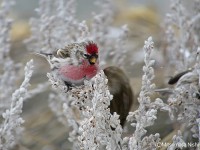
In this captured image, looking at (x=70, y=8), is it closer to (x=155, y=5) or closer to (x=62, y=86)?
(x=62, y=86)

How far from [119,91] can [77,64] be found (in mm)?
423

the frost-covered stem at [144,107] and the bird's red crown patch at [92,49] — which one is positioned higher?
the bird's red crown patch at [92,49]

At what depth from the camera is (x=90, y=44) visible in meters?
2.36

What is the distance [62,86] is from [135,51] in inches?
85.4

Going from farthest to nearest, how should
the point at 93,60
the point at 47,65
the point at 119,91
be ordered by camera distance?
1. the point at 47,65
2. the point at 119,91
3. the point at 93,60

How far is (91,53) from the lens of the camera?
7.70 ft

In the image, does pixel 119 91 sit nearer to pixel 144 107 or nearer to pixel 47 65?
pixel 144 107

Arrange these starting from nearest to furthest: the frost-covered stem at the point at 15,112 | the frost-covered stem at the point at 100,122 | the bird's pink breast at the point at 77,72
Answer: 1. the frost-covered stem at the point at 100,122
2. the frost-covered stem at the point at 15,112
3. the bird's pink breast at the point at 77,72

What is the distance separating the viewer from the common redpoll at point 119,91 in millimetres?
2682

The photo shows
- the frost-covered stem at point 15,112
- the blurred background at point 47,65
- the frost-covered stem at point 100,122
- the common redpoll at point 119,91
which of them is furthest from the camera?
the blurred background at point 47,65

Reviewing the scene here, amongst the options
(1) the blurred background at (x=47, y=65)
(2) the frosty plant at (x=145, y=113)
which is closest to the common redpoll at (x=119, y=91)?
(1) the blurred background at (x=47, y=65)

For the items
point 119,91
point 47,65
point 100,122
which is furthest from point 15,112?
point 47,65

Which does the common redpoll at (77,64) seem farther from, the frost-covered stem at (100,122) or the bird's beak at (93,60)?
the frost-covered stem at (100,122)

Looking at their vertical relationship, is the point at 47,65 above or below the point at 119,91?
above
